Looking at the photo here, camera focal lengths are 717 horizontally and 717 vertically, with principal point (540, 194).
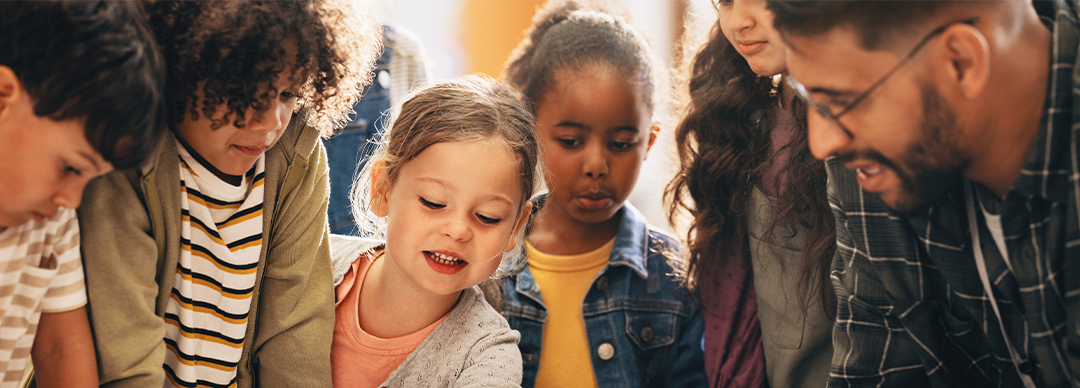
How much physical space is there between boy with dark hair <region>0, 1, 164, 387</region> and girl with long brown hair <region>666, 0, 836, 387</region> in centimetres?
100

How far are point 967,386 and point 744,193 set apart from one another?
0.56 metres

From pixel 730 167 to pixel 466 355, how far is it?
27.8 inches

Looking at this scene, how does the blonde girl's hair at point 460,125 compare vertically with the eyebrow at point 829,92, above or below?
below

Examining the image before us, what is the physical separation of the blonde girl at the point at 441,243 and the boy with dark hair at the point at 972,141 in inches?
22.8

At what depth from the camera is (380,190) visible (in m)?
1.47

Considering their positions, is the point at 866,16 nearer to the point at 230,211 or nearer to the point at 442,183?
the point at 442,183

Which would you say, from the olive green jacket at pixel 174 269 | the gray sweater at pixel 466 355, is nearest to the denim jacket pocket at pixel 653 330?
the gray sweater at pixel 466 355

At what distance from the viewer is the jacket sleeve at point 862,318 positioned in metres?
1.24

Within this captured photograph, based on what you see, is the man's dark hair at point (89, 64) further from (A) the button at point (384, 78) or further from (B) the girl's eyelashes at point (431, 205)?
(A) the button at point (384, 78)

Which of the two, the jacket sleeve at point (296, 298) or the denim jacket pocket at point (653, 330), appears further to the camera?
the denim jacket pocket at point (653, 330)

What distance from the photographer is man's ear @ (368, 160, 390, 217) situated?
146 centimetres

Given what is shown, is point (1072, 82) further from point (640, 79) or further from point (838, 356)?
point (640, 79)

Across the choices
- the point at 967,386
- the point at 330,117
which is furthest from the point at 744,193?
the point at 330,117

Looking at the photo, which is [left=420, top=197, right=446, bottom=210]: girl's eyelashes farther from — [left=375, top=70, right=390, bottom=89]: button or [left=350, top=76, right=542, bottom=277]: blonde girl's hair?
[left=375, top=70, right=390, bottom=89]: button
